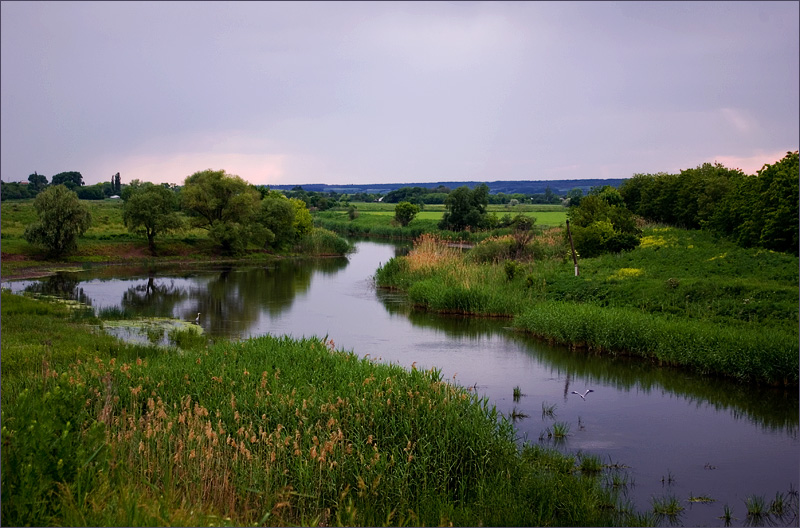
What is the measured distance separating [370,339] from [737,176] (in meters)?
19.9

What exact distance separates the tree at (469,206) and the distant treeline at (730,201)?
43.3ft

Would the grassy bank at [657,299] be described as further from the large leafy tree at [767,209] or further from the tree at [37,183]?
the tree at [37,183]

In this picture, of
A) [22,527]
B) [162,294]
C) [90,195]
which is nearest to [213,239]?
[162,294]

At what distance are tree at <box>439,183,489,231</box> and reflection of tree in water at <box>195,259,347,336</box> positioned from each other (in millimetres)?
16425

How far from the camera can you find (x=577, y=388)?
1365 centimetres

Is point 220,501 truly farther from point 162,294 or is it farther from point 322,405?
point 162,294

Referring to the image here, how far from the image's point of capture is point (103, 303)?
75.2 feet

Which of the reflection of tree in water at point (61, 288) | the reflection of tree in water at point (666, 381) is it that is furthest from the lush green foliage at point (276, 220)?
the reflection of tree in water at point (666, 381)

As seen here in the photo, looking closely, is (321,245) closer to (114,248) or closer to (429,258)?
(114,248)

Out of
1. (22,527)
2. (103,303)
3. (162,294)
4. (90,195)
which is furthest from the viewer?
(90,195)

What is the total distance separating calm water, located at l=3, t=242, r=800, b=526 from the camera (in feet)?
30.2

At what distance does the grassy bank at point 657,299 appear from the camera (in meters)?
14.1

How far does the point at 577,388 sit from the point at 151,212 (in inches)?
1153

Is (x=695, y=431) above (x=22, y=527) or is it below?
below
